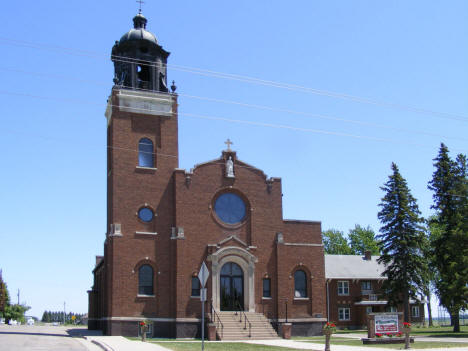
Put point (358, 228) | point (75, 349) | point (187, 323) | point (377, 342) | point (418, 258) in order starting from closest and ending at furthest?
point (75, 349), point (377, 342), point (187, 323), point (418, 258), point (358, 228)

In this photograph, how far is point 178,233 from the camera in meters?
36.2

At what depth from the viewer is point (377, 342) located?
27797 mm

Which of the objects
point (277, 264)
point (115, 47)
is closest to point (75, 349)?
point (277, 264)

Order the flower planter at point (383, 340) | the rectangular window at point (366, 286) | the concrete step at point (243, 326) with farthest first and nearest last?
1. the rectangular window at point (366, 286)
2. the concrete step at point (243, 326)
3. the flower planter at point (383, 340)

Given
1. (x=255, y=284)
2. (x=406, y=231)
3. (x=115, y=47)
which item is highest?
(x=115, y=47)

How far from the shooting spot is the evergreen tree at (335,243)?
8014 centimetres

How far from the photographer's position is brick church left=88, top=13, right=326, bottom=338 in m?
35.5

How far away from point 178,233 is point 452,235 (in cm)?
Result: 1770

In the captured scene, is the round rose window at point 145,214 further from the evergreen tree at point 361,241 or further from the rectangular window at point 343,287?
the evergreen tree at point 361,241

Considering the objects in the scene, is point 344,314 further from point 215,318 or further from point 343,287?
point 215,318

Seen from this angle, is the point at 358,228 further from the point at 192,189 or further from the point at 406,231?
the point at 192,189

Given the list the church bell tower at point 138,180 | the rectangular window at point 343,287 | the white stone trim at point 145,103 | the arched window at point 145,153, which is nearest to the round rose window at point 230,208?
the church bell tower at point 138,180

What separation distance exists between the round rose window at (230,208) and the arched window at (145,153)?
5133 millimetres

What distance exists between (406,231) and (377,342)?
1808cm
